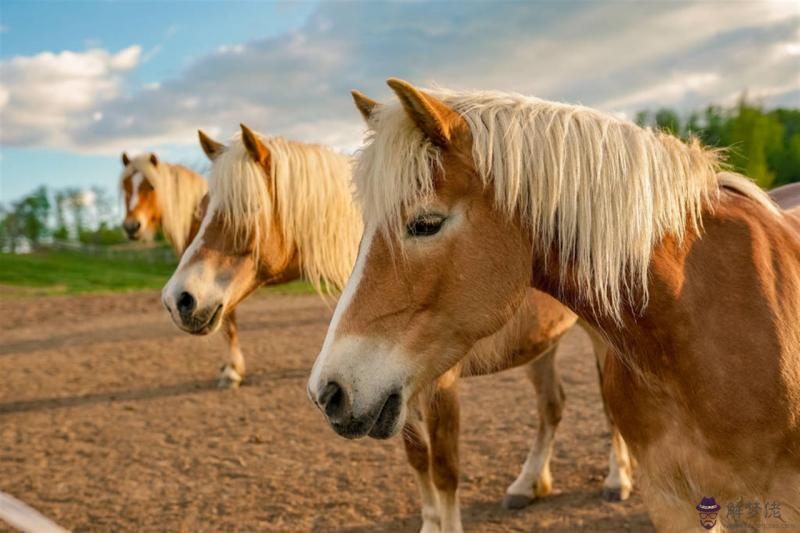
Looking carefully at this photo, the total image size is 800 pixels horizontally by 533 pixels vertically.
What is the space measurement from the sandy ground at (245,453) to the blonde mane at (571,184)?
2.51 meters

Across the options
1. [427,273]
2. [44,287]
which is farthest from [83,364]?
[44,287]

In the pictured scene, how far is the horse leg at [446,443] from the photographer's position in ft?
10.3

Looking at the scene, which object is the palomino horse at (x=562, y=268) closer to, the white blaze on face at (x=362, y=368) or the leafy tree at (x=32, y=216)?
the white blaze on face at (x=362, y=368)

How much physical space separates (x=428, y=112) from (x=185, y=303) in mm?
2568

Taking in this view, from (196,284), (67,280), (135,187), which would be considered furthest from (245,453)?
(67,280)

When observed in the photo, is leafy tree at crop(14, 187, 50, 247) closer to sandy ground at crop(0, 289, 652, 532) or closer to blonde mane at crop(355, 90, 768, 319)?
sandy ground at crop(0, 289, 652, 532)

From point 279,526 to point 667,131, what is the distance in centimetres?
330

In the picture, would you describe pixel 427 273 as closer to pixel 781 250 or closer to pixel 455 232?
pixel 455 232

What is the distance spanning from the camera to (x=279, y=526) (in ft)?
12.7

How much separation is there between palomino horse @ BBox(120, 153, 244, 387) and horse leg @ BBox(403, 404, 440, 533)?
4301 millimetres

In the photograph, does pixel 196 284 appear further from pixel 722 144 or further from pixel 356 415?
pixel 722 144

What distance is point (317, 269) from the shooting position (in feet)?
13.5

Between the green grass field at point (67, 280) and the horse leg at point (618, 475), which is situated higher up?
the green grass field at point (67, 280)

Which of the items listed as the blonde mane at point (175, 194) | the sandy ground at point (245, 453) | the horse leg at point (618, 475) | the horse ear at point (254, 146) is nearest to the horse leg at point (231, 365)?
the sandy ground at point (245, 453)
